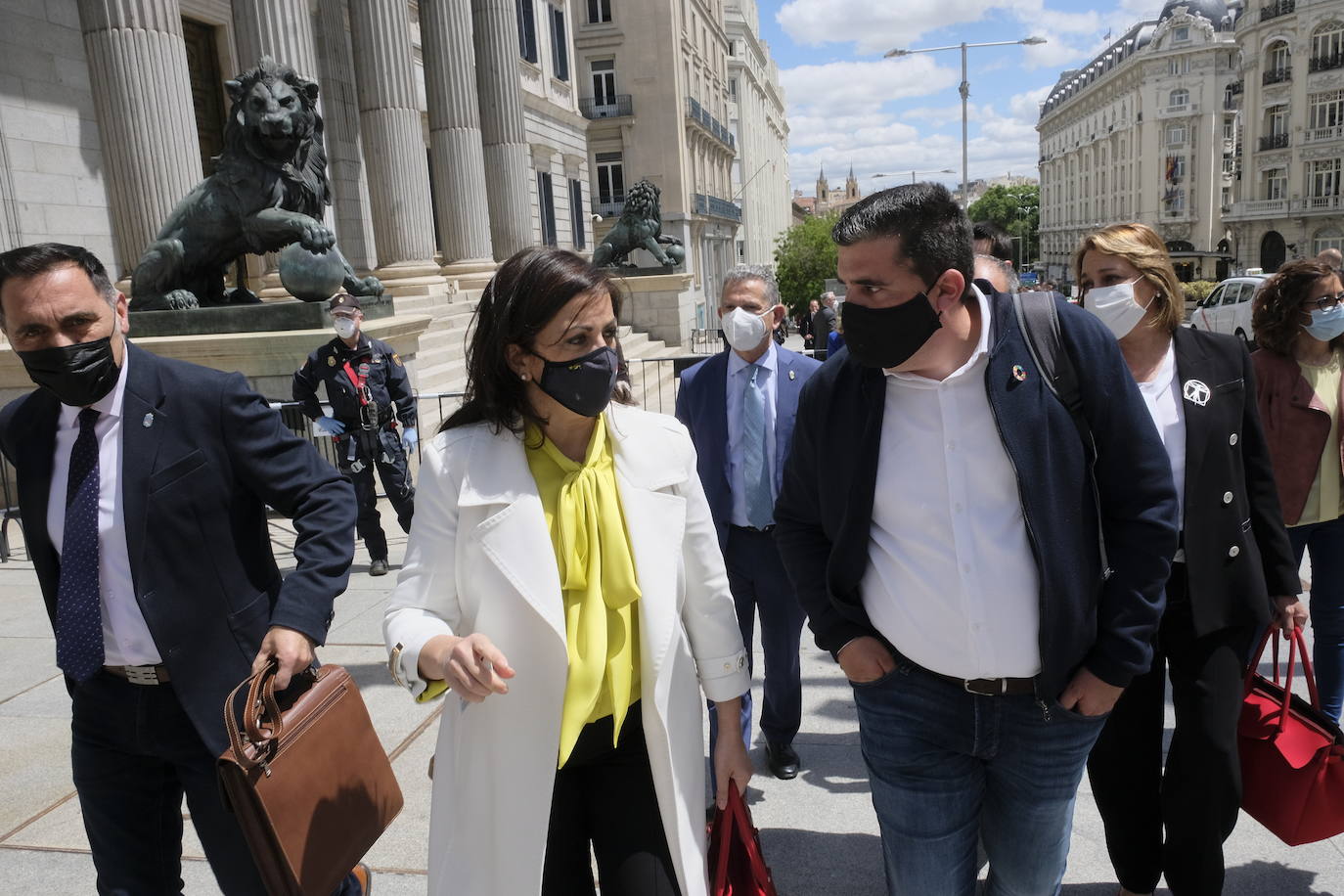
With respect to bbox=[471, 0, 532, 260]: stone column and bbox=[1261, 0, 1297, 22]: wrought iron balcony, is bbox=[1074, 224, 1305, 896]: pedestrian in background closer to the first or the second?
bbox=[471, 0, 532, 260]: stone column

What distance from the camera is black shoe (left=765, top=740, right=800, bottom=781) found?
13.1 feet

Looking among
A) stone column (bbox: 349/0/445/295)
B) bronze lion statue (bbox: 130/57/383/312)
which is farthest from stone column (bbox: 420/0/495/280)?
bronze lion statue (bbox: 130/57/383/312)

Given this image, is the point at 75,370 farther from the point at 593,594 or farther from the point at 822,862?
the point at 822,862

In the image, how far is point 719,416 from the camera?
13.3 feet

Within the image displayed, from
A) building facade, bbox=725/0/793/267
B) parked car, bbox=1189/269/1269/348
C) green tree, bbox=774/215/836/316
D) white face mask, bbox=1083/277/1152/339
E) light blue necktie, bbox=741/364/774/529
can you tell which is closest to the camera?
white face mask, bbox=1083/277/1152/339

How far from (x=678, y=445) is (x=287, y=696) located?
3.94 ft

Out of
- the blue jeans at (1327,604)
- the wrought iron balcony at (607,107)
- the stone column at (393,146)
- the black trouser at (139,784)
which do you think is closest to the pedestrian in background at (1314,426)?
the blue jeans at (1327,604)

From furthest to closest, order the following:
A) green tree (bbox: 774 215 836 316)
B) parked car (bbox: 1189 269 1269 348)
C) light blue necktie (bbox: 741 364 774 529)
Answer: green tree (bbox: 774 215 836 316), parked car (bbox: 1189 269 1269 348), light blue necktie (bbox: 741 364 774 529)

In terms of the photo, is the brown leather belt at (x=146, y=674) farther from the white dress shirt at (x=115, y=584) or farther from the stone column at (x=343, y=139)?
the stone column at (x=343, y=139)

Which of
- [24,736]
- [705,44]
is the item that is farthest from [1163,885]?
[705,44]

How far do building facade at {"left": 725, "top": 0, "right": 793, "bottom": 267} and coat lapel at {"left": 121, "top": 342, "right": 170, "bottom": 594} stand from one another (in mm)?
61343

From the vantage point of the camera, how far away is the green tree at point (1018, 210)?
137 metres

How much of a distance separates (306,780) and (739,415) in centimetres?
240

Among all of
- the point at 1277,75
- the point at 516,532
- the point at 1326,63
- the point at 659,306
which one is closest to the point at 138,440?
the point at 516,532
